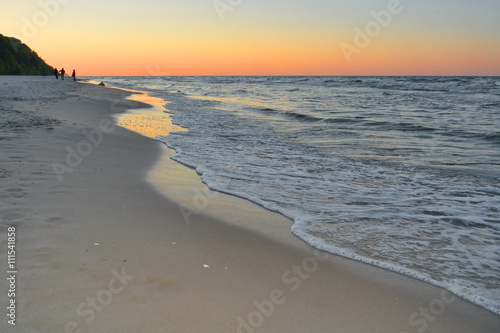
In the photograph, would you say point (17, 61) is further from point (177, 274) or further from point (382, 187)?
point (177, 274)

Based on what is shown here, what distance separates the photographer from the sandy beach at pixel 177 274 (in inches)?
102

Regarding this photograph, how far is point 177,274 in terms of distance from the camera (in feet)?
10.4

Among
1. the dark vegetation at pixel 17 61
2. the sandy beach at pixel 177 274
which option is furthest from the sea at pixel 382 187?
the dark vegetation at pixel 17 61

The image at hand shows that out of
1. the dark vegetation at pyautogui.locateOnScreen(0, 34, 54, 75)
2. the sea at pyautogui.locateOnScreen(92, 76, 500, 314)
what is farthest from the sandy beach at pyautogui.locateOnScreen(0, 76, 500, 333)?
the dark vegetation at pyautogui.locateOnScreen(0, 34, 54, 75)

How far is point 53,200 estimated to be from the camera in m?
4.54

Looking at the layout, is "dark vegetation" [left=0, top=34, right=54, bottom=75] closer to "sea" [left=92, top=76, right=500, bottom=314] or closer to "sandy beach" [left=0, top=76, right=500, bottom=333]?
"sea" [left=92, top=76, right=500, bottom=314]

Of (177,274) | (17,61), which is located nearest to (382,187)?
(177,274)

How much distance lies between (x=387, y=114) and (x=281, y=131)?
7919 mm

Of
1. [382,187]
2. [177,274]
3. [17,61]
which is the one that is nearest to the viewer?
[177,274]

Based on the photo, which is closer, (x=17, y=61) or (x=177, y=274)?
(x=177, y=274)

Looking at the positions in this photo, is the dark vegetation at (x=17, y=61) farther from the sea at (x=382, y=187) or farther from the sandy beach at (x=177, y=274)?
the sandy beach at (x=177, y=274)

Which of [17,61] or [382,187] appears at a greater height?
[17,61]

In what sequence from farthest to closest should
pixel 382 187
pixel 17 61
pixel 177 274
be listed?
pixel 17 61
pixel 382 187
pixel 177 274

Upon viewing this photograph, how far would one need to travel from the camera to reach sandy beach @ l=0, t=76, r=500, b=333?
8.53 feet
